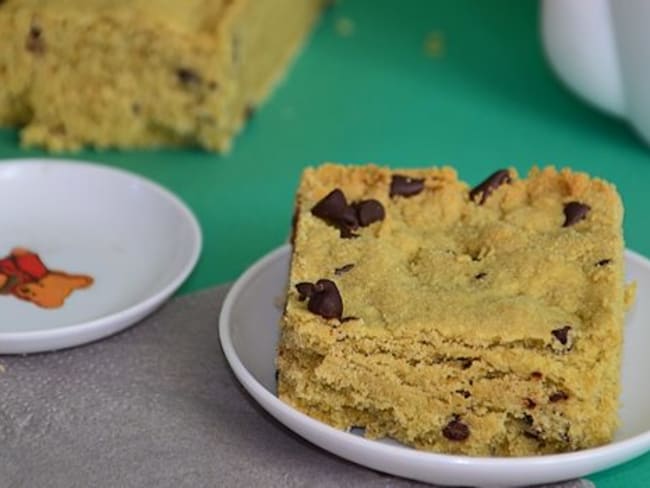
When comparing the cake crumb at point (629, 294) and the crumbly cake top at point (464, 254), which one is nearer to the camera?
the crumbly cake top at point (464, 254)

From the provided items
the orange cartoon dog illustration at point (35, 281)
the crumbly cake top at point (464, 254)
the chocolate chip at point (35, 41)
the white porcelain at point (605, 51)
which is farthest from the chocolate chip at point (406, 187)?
the chocolate chip at point (35, 41)

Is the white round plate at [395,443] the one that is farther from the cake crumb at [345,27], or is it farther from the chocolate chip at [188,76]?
the cake crumb at [345,27]

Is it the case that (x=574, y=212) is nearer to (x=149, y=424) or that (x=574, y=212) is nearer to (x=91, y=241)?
(x=149, y=424)

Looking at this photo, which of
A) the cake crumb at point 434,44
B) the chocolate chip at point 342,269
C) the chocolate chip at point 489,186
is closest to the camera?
the chocolate chip at point 342,269

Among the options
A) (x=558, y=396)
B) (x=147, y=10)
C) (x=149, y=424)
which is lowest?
(x=149, y=424)

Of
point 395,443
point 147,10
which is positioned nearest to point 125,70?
point 147,10

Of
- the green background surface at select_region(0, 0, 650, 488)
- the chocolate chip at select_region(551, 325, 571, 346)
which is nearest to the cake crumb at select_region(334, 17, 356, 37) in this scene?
the green background surface at select_region(0, 0, 650, 488)

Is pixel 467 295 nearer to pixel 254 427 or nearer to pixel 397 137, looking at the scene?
pixel 254 427
